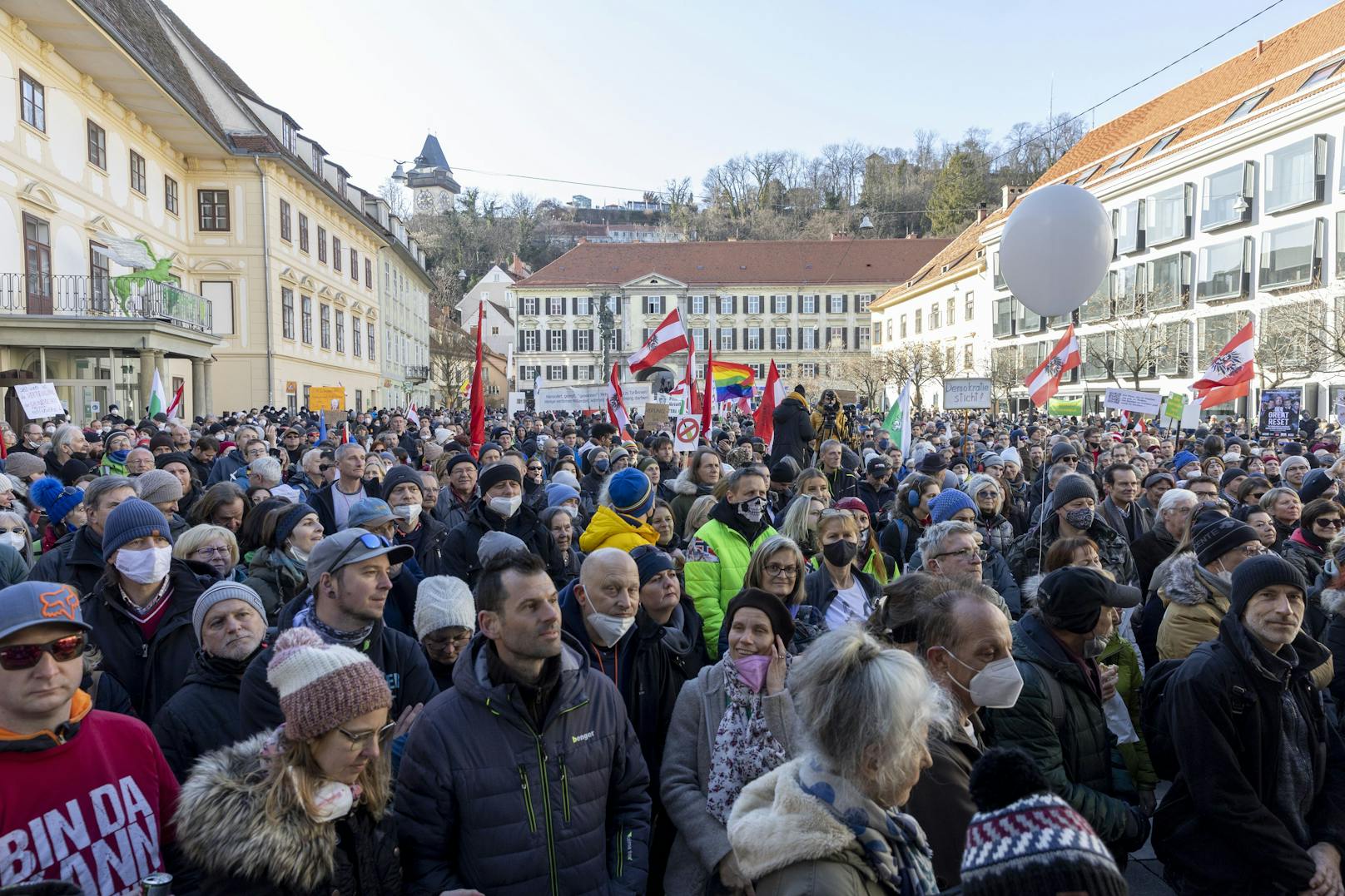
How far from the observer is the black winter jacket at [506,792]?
3.05m

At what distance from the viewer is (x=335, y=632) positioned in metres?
3.80

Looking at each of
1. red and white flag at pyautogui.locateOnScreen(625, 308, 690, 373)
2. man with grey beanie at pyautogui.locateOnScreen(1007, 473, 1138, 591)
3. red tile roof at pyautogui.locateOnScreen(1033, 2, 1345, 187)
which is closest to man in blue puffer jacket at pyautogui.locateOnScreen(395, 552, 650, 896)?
man with grey beanie at pyautogui.locateOnScreen(1007, 473, 1138, 591)

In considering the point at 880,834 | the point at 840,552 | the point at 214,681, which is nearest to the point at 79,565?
the point at 214,681

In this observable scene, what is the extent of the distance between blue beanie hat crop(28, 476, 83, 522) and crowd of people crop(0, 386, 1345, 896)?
4.72 ft

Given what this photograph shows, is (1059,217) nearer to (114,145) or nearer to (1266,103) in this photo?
(114,145)

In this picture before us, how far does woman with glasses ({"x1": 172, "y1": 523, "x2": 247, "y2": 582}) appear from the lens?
481 centimetres

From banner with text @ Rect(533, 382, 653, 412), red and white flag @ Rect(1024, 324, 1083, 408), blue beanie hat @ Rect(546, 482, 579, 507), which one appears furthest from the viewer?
red and white flag @ Rect(1024, 324, 1083, 408)

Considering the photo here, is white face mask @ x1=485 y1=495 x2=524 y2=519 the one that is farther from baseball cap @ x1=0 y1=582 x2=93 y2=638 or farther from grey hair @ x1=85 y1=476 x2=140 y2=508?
baseball cap @ x1=0 y1=582 x2=93 y2=638

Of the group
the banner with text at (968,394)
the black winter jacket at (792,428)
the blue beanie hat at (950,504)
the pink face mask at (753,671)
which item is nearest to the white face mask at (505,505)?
the blue beanie hat at (950,504)

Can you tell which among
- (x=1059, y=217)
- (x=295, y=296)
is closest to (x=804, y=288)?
(x=295, y=296)

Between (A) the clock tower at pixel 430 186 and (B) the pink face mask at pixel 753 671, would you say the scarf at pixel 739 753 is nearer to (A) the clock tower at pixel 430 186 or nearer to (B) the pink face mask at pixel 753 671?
(B) the pink face mask at pixel 753 671

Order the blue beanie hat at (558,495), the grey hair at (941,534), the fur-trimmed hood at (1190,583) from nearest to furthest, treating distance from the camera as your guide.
A: the fur-trimmed hood at (1190,583) < the grey hair at (941,534) < the blue beanie hat at (558,495)

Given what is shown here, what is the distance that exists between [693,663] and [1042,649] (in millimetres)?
1851

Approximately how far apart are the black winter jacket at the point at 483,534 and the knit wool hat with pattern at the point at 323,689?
3.62 meters
